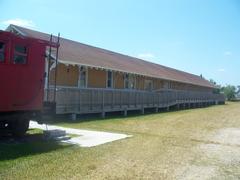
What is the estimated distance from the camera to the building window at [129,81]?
1156 inches

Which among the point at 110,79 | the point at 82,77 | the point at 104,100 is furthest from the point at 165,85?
the point at 104,100

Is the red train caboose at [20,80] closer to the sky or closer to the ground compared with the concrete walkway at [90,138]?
closer to the sky

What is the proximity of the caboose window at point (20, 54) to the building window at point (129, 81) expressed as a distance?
18.2 metres

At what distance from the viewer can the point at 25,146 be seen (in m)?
10.2

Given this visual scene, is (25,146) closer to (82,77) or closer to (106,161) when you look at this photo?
(106,161)

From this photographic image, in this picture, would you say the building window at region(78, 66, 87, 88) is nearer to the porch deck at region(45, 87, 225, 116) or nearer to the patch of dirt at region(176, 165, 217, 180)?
the porch deck at region(45, 87, 225, 116)

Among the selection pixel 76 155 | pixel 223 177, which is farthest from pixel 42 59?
pixel 223 177

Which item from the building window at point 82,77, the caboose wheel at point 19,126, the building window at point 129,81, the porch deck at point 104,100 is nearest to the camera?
the caboose wheel at point 19,126

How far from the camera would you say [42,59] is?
11.8 m

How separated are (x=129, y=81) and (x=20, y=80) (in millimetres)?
19176

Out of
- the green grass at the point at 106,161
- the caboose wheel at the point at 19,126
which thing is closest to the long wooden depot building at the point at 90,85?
the caboose wheel at the point at 19,126

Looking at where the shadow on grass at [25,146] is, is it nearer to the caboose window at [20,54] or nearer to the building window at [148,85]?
the caboose window at [20,54]

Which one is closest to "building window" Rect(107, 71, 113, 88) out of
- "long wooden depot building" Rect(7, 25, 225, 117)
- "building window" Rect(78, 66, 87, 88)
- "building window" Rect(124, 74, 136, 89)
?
"long wooden depot building" Rect(7, 25, 225, 117)

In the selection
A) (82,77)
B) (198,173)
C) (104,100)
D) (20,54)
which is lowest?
(198,173)
